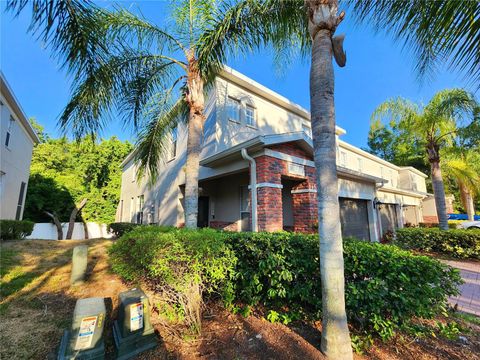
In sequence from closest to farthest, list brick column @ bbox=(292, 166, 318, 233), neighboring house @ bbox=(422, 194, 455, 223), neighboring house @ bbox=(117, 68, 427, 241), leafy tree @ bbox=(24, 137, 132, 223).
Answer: neighboring house @ bbox=(117, 68, 427, 241) < brick column @ bbox=(292, 166, 318, 233) < leafy tree @ bbox=(24, 137, 132, 223) < neighboring house @ bbox=(422, 194, 455, 223)

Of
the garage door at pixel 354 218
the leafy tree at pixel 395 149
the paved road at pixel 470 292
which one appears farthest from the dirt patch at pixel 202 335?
the leafy tree at pixel 395 149

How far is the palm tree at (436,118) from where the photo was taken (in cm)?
1005

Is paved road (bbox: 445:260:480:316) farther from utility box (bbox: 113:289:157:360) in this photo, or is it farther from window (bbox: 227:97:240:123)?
window (bbox: 227:97:240:123)

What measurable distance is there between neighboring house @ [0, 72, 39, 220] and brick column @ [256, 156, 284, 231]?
36.8 feet

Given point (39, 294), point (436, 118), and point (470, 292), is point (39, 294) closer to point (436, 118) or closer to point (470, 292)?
point (470, 292)

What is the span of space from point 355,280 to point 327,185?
1.55 meters

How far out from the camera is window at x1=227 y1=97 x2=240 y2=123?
11.1 m

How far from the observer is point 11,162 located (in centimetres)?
1160

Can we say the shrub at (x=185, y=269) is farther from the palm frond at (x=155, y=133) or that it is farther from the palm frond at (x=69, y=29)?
the palm frond at (x=155, y=133)

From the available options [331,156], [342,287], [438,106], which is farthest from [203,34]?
[438,106]

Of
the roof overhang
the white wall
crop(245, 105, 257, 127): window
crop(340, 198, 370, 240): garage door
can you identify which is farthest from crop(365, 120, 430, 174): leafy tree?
the white wall

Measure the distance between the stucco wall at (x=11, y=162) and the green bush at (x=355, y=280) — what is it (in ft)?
41.7

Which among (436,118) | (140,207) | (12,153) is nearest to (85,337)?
(12,153)

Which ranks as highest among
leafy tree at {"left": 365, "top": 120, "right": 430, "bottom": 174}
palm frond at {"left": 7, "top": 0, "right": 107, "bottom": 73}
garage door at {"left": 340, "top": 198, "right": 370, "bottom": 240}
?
leafy tree at {"left": 365, "top": 120, "right": 430, "bottom": 174}
